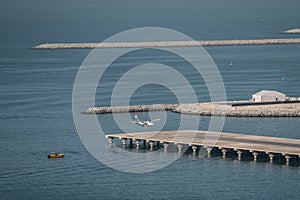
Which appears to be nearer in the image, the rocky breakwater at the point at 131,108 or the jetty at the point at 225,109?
the jetty at the point at 225,109

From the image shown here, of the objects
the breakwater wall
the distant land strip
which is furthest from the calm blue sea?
the distant land strip

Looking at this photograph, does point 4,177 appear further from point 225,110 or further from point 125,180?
point 225,110

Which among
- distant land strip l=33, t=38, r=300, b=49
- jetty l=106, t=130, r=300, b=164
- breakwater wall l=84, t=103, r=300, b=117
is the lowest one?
jetty l=106, t=130, r=300, b=164

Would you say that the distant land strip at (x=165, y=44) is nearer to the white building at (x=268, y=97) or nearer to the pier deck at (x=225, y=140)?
the white building at (x=268, y=97)

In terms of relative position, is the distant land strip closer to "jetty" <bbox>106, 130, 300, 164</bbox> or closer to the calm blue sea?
the calm blue sea

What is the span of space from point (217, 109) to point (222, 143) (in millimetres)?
14502

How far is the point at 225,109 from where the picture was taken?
81688 mm

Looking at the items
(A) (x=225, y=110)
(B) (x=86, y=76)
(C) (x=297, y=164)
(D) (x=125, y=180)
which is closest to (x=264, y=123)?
(A) (x=225, y=110)

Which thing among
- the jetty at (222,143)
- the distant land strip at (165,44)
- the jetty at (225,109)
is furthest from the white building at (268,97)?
the distant land strip at (165,44)

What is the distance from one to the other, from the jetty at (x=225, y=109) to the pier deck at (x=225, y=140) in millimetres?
8918

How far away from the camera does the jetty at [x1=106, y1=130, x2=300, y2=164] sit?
6469cm

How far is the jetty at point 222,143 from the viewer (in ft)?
212

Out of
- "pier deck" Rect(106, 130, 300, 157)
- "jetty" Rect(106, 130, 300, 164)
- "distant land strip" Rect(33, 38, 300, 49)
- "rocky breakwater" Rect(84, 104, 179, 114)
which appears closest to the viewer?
"jetty" Rect(106, 130, 300, 164)

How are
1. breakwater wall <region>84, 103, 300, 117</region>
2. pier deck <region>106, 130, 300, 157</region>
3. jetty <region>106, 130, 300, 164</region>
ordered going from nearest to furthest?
1. jetty <region>106, 130, 300, 164</region>
2. pier deck <region>106, 130, 300, 157</region>
3. breakwater wall <region>84, 103, 300, 117</region>
